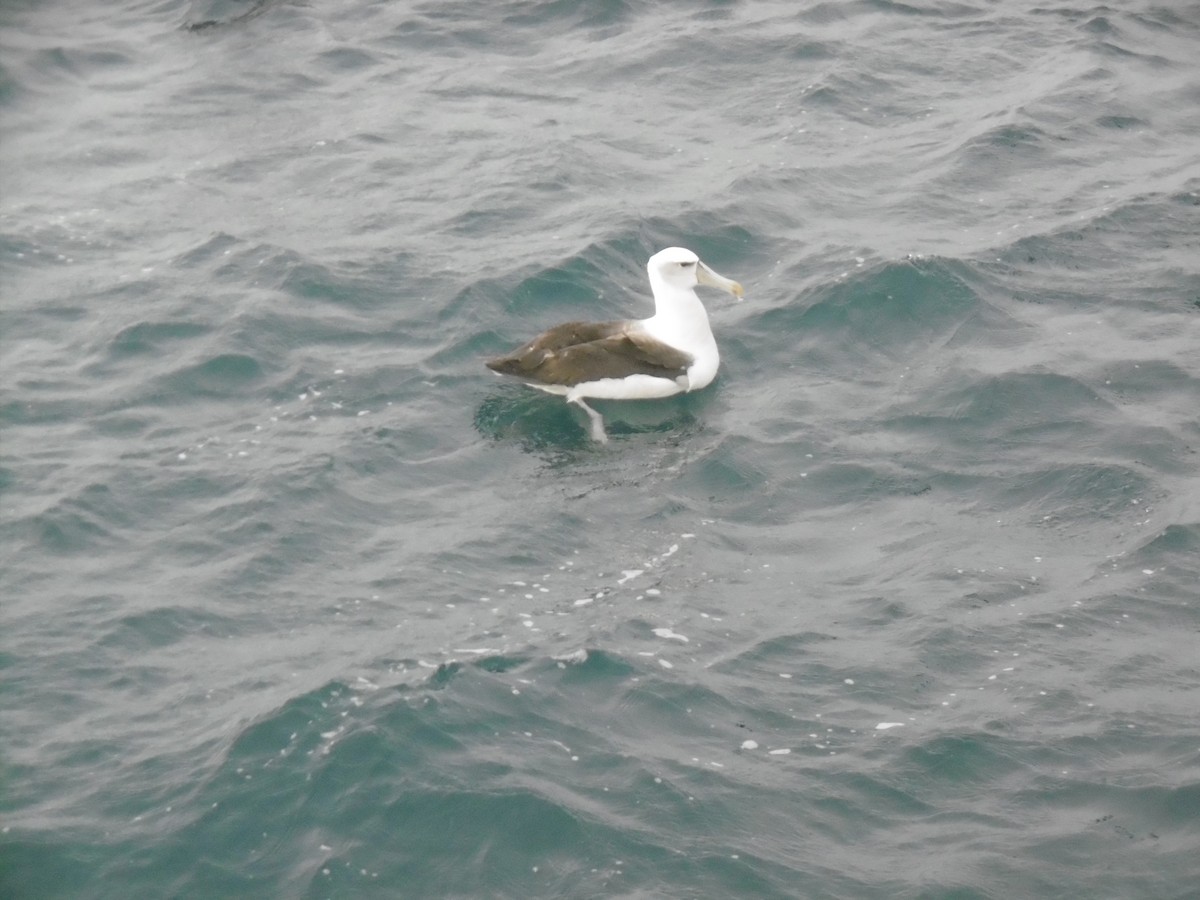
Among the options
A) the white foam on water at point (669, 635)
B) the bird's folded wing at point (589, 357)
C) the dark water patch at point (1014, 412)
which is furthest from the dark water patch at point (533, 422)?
the dark water patch at point (1014, 412)

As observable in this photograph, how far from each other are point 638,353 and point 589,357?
480 millimetres

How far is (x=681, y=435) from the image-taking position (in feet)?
43.7

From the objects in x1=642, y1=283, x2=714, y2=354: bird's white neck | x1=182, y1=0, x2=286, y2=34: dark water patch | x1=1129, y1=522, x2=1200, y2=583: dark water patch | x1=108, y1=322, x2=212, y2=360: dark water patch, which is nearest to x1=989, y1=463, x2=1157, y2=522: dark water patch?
x1=1129, y1=522, x2=1200, y2=583: dark water patch

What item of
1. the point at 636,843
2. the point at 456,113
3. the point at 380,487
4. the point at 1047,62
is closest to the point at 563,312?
the point at 380,487

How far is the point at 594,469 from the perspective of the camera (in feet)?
41.8

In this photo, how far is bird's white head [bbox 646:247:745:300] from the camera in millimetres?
14117

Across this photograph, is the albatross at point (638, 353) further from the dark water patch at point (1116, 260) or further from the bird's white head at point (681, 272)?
the dark water patch at point (1116, 260)

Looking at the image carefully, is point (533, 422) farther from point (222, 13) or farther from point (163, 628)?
point (222, 13)

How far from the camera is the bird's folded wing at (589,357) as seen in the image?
43.5ft

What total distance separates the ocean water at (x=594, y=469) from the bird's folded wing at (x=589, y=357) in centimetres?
39

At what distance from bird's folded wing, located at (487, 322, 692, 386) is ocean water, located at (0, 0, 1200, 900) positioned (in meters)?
0.39

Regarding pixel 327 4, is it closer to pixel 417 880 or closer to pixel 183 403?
pixel 183 403

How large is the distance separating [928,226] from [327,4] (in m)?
9.95

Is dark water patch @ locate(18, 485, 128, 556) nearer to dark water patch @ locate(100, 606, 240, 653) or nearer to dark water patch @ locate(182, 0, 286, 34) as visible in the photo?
dark water patch @ locate(100, 606, 240, 653)
